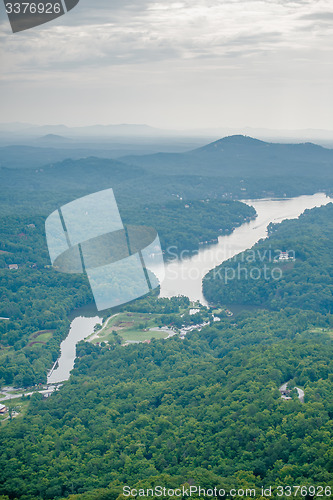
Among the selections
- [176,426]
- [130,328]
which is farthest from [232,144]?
[176,426]

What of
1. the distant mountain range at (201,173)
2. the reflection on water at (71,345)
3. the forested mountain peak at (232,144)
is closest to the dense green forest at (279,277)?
the reflection on water at (71,345)

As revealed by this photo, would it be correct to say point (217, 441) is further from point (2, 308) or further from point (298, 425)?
point (2, 308)

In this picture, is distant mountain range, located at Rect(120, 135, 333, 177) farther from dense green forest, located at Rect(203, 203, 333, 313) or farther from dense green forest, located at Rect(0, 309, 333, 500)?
dense green forest, located at Rect(0, 309, 333, 500)

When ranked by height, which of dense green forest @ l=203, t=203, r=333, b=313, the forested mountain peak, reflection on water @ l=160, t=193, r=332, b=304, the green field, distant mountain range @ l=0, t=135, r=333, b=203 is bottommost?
the forested mountain peak

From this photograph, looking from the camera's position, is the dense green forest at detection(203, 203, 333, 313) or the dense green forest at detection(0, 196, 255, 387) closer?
the dense green forest at detection(0, 196, 255, 387)

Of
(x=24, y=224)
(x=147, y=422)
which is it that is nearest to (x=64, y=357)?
(x=147, y=422)

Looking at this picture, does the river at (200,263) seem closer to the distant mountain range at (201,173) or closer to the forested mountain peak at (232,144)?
the distant mountain range at (201,173)

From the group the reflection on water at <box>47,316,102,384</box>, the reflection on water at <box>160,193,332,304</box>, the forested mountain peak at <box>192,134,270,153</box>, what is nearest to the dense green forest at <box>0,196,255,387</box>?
the reflection on water at <box>47,316,102,384</box>
